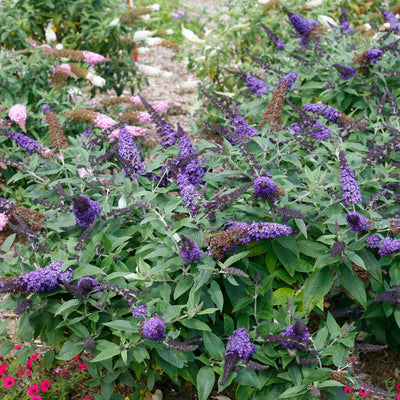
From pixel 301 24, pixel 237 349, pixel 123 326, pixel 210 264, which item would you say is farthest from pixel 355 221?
pixel 301 24

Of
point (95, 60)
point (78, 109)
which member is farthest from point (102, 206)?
point (95, 60)

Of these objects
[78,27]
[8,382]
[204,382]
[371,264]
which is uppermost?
[371,264]

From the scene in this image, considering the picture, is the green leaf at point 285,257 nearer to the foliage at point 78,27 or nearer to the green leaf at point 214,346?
the green leaf at point 214,346

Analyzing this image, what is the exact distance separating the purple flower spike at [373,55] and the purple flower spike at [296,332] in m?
2.37

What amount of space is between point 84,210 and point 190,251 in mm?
561

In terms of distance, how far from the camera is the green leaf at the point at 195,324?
2.47 metres

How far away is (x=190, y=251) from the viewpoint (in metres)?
2.37

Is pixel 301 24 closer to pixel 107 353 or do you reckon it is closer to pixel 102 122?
pixel 102 122

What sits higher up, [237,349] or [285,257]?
[285,257]

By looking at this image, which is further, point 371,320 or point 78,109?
point 78,109

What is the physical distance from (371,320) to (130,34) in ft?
13.8

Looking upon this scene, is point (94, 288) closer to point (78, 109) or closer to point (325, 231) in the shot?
point (325, 231)

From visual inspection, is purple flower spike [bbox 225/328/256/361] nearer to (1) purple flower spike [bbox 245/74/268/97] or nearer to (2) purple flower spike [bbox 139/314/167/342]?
(2) purple flower spike [bbox 139/314/167/342]

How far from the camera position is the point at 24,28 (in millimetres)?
5438
